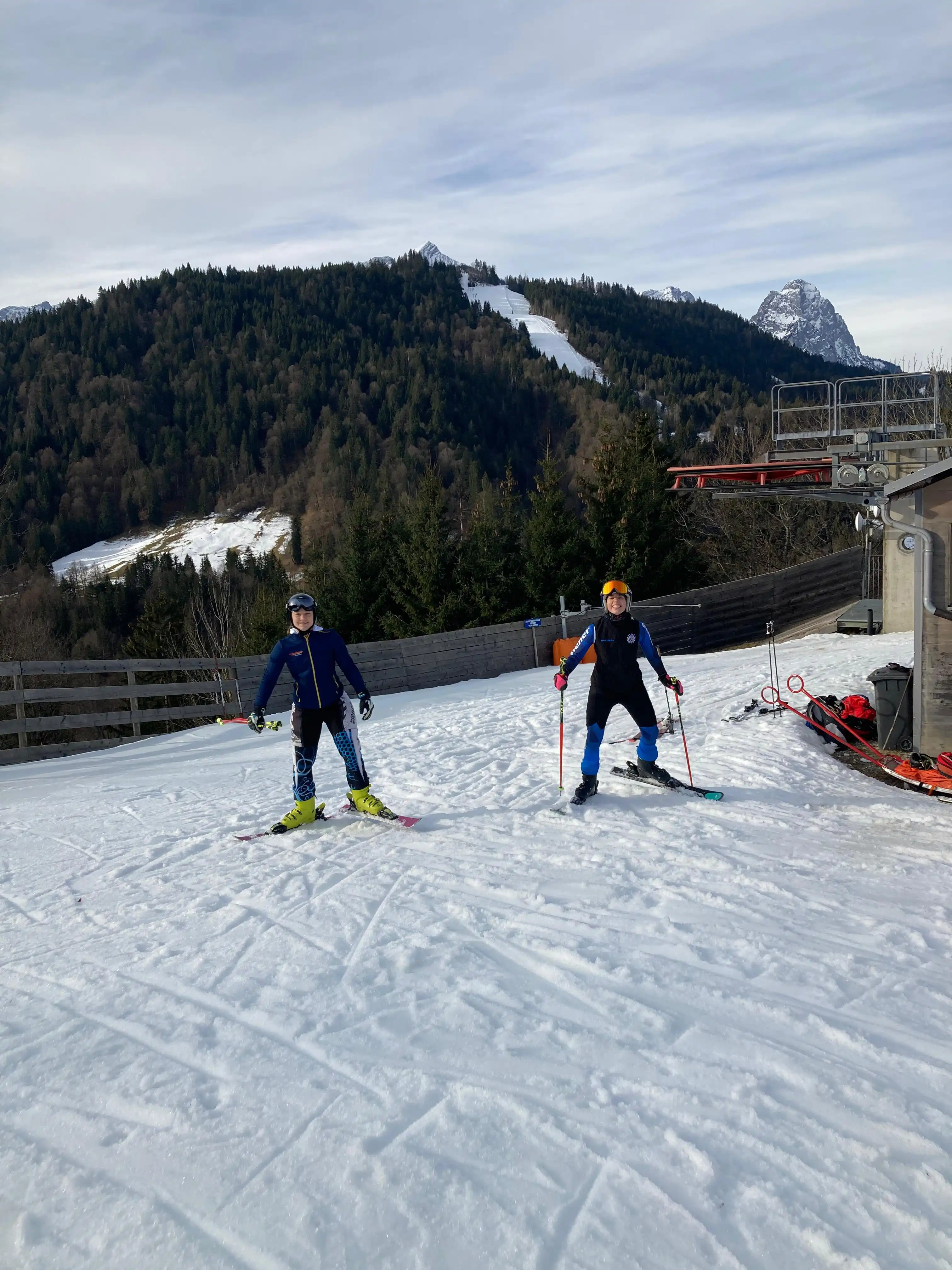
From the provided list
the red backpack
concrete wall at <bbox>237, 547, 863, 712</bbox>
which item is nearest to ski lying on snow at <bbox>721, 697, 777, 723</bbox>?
the red backpack

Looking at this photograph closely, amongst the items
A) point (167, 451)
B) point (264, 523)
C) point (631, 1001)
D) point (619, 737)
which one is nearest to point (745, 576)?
point (619, 737)

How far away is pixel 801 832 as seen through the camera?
6492 millimetres

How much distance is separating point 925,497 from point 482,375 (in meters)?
108

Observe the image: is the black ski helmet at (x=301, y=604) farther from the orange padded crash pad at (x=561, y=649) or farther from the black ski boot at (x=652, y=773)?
the orange padded crash pad at (x=561, y=649)

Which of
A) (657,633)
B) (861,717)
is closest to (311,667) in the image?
(861,717)

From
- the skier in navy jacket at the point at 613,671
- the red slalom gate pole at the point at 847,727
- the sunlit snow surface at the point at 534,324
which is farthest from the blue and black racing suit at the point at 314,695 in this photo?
the sunlit snow surface at the point at 534,324

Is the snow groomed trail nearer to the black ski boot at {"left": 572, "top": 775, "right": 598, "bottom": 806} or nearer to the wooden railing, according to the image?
the black ski boot at {"left": 572, "top": 775, "right": 598, "bottom": 806}

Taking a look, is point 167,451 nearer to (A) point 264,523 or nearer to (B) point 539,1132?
(A) point 264,523

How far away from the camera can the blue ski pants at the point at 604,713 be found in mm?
7266

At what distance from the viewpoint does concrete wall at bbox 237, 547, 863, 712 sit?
16391 millimetres

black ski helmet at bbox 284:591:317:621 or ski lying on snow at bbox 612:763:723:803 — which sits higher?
black ski helmet at bbox 284:591:317:621

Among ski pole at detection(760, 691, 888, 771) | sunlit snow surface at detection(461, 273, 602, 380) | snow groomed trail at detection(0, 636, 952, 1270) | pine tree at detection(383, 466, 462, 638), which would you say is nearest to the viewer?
snow groomed trail at detection(0, 636, 952, 1270)

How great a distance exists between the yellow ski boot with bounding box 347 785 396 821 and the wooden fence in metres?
5.73

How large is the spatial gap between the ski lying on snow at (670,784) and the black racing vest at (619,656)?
937 millimetres
